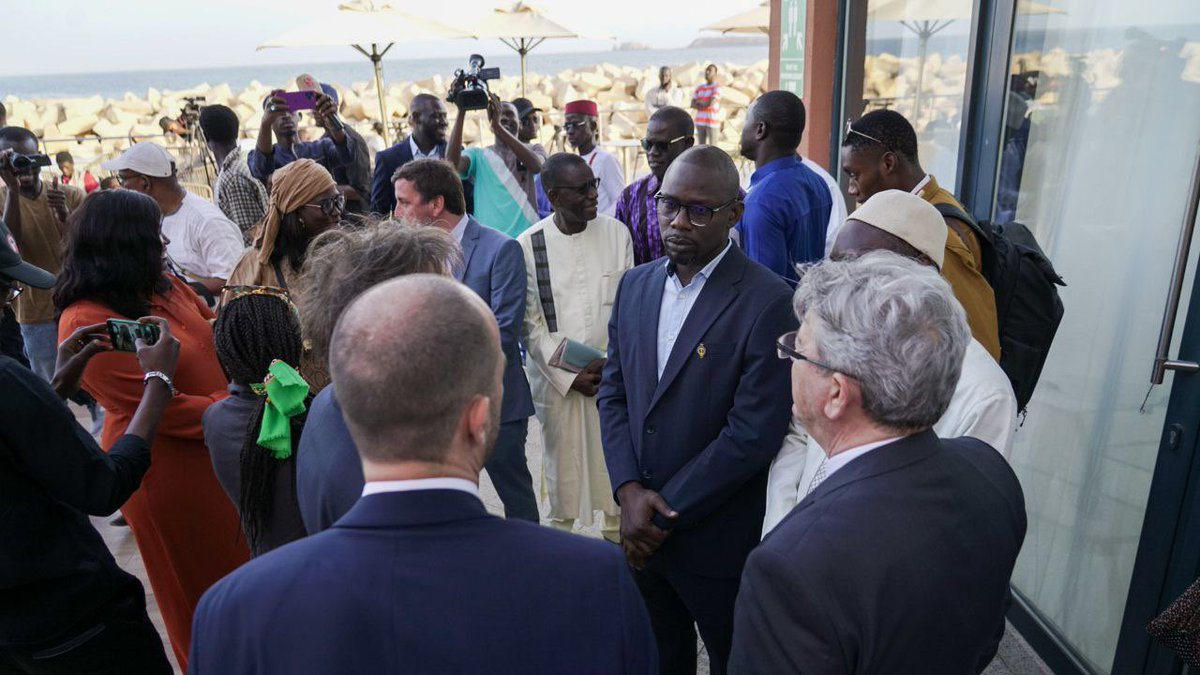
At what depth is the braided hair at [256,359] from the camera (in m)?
2.10

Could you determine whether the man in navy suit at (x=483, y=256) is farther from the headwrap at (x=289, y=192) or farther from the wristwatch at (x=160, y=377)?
the wristwatch at (x=160, y=377)

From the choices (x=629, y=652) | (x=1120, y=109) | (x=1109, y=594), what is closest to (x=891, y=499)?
(x=629, y=652)

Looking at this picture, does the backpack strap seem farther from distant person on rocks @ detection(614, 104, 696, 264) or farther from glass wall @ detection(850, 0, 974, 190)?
glass wall @ detection(850, 0, 974, 190)

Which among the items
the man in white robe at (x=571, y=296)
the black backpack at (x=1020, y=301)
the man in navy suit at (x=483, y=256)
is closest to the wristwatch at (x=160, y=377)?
the man in navy suit at (x=483, y=256)

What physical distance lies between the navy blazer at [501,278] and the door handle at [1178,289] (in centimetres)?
238

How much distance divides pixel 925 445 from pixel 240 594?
1.18m

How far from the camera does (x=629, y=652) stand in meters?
1.19

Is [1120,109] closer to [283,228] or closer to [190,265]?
[283,228]

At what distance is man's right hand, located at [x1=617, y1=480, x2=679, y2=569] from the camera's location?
2510 millimetres

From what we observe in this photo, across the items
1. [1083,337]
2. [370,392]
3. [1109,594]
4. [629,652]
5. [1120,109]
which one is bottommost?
[1109,594]

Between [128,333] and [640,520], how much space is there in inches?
69.2

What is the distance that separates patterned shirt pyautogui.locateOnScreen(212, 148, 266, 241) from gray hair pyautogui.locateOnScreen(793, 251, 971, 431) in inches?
180

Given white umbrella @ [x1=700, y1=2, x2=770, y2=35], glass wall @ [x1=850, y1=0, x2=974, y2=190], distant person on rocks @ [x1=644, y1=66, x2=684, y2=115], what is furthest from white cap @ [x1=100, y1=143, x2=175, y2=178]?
distant person on rocks @ [x1=644, y1=66, x2=684, y2=115]

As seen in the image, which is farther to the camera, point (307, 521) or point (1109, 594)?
point (1109, 594)
